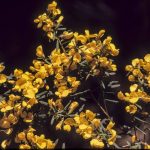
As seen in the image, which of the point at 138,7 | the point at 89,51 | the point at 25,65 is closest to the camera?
the point at 89,51

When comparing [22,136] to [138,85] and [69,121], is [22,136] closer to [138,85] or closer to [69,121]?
[69,121]

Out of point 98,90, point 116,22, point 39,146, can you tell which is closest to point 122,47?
point 116,22

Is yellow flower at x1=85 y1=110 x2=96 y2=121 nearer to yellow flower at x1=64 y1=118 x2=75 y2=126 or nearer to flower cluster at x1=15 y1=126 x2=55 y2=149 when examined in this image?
yellow flower at x1=64 y1=118 x2=75 y2=126

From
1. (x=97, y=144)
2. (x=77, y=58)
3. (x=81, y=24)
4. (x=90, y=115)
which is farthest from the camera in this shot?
(x=81, y=24)

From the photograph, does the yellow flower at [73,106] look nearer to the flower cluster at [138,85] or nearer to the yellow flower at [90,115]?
the yellow flower at [90,115]

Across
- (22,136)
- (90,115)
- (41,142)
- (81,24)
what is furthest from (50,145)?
(81,24)

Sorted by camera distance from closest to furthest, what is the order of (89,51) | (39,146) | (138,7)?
(39,146) < (89,51) < (138,7)

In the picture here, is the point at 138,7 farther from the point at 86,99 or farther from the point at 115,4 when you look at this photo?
the point at 86,99

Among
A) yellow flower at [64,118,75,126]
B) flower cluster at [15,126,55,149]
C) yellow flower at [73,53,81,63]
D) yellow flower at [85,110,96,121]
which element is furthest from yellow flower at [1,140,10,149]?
yellow flower at [73,53,81,63]
